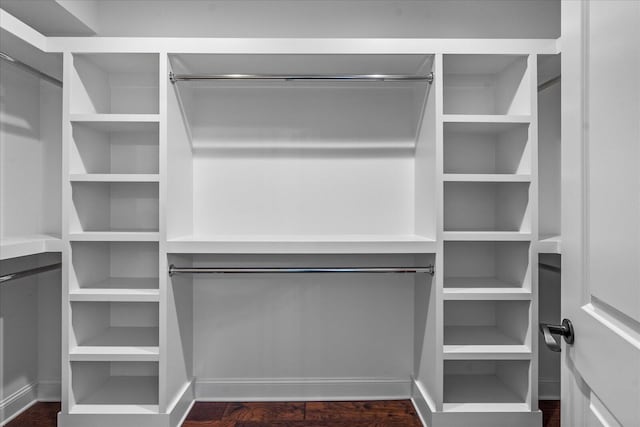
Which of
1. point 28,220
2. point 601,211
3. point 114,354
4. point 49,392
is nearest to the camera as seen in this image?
point 601,211

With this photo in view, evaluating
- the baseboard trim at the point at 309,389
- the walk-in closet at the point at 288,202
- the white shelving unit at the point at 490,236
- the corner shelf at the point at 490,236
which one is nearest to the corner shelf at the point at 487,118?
the white shelving unit at the point at 490,236

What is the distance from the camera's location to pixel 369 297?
2.35m

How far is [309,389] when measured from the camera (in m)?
2.33

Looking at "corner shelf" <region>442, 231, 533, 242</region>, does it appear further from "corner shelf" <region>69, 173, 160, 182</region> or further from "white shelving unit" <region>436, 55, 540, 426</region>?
"corner shelf" <region>69, 173, 160, 182</region>

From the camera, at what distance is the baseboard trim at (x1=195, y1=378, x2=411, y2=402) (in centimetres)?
232

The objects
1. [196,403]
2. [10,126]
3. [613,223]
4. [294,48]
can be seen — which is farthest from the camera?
[196,403]

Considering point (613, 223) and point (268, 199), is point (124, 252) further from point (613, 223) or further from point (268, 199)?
point (613, 223)

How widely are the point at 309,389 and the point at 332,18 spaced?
2.06 meters

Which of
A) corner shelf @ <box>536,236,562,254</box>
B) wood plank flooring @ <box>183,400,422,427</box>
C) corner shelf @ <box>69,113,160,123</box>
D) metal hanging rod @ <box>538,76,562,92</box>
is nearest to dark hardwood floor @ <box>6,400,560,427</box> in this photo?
wood plank flooring @ <box>183,400,422,427</box>

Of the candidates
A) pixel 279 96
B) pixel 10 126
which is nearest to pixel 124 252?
pixel 10 126

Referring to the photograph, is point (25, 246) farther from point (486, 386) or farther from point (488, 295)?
point (486, 386)

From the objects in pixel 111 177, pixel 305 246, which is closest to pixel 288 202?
pixel 305 246

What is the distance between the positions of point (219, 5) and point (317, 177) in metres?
1.08

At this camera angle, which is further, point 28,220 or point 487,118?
point 28,220
